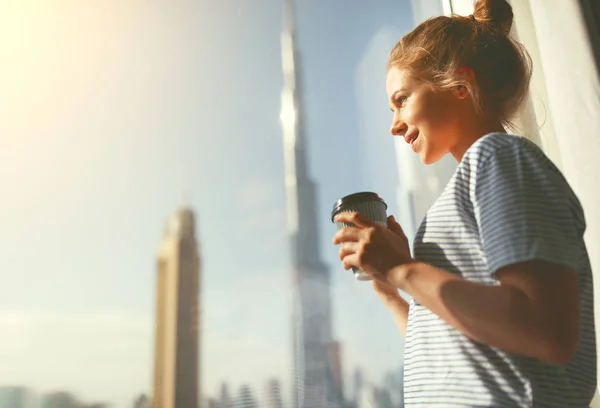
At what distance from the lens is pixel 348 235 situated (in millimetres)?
634

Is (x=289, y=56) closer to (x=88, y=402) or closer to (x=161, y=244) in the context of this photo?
(x=161, y=244)

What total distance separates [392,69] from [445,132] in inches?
5.9

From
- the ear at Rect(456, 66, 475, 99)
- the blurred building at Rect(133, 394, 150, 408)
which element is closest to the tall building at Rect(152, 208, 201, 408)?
the blurred building at Rect(133, 394, 150, 408)

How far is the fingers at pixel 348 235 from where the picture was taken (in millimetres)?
627

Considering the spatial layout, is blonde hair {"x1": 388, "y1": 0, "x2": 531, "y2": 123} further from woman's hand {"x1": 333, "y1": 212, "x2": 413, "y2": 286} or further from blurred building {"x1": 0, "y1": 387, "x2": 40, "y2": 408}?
blurred building {"x1": 0, "y1": 387, "x2": 40, "y2": 408}

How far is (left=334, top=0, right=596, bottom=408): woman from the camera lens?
51cm

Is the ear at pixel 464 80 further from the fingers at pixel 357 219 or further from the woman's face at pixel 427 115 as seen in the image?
the fingers at pixel 357 219

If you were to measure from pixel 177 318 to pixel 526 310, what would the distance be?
2.12ft

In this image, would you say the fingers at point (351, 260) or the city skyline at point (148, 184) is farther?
the city skyline at point (148, 184)

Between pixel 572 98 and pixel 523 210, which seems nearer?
pixel 523 210

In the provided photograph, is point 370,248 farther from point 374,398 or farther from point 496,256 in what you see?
point 374,398

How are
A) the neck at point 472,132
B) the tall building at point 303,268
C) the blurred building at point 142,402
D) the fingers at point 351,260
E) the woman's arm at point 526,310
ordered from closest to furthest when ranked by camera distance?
the woman's arm at point 526,310 < the fingers at point 351,260 < the neck at point 472,132 < the blurred building at point 142,402 < the tall building at point 303,268

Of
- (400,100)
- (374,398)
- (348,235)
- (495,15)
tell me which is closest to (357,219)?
(348,235)

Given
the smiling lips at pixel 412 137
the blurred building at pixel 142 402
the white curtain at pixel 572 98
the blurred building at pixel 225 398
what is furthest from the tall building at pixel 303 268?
the white curtain at pixel 572 98
